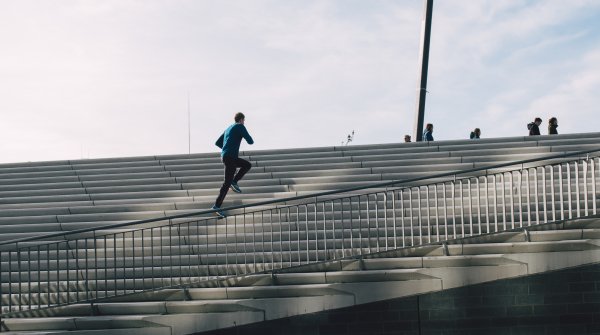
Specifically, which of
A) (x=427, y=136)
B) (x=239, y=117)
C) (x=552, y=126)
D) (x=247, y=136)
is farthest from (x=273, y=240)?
(x=427, y=136)

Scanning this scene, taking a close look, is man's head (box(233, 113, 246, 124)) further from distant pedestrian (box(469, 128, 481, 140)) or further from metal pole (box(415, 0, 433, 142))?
distant pedestrian (box(469, 128, 481, 140))

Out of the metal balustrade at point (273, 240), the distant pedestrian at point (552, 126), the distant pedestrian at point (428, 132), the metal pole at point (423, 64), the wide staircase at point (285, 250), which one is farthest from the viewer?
the distant pedestrian at point (428, 132)

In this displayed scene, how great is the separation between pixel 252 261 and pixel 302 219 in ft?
6.12

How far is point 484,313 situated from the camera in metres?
13.0

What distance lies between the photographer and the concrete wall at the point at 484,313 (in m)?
12.8

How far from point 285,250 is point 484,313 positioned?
2.98 meters

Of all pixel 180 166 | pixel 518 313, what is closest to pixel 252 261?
pixel 518 313

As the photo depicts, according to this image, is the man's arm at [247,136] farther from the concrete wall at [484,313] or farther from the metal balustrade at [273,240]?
the concrete wall at [484,313]

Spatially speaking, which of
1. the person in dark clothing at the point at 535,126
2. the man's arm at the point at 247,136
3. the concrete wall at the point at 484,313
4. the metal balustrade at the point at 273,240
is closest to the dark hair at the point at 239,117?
the man's arm at the point at 247,136

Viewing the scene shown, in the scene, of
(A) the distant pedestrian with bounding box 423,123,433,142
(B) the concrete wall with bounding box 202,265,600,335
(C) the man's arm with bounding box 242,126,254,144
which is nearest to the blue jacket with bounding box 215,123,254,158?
(C) the man's arm with bounding box 242,126,254,144

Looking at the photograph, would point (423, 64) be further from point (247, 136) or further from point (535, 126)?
point (247, 136)

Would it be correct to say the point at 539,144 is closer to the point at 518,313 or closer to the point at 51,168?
the point at 518,313

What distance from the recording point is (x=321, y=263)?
35.7ft

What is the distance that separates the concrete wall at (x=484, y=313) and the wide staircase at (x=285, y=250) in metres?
1.09
